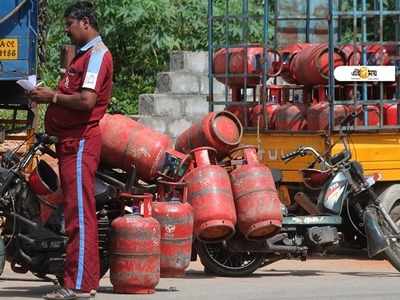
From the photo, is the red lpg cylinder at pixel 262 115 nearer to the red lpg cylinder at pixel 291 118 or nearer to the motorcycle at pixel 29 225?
the red lpg cylinder at pixel 291 118

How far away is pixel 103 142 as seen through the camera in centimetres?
848

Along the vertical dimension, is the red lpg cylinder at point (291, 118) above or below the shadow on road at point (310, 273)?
above

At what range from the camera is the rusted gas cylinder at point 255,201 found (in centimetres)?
909

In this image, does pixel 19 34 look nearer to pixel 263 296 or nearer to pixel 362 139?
pixel 362 139

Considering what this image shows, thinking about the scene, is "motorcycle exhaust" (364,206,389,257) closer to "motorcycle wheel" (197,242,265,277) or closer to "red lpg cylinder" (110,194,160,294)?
"motorcycle wheel" (197,242,265,277)

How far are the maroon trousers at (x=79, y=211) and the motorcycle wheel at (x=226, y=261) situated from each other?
2066mm

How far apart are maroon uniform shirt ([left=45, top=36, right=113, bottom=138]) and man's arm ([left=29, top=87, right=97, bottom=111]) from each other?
0.05m

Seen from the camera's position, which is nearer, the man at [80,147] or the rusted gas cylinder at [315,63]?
the man at [80,147]

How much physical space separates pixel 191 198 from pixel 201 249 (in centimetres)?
83

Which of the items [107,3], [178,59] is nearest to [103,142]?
[178,59]

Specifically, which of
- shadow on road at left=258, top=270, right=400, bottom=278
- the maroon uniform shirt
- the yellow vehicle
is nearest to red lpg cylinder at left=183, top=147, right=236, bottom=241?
shadow on road at left=258, top=270, right=400, bottom=278

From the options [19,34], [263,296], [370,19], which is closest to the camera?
[263,296]

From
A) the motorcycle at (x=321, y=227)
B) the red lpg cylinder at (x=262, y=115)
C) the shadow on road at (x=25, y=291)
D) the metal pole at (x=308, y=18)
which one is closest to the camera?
the shadow on road at (x=25, y=291)

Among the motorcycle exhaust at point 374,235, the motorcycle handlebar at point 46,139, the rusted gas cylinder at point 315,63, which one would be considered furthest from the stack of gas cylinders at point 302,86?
the motorcycle handlebar at point 46,139
